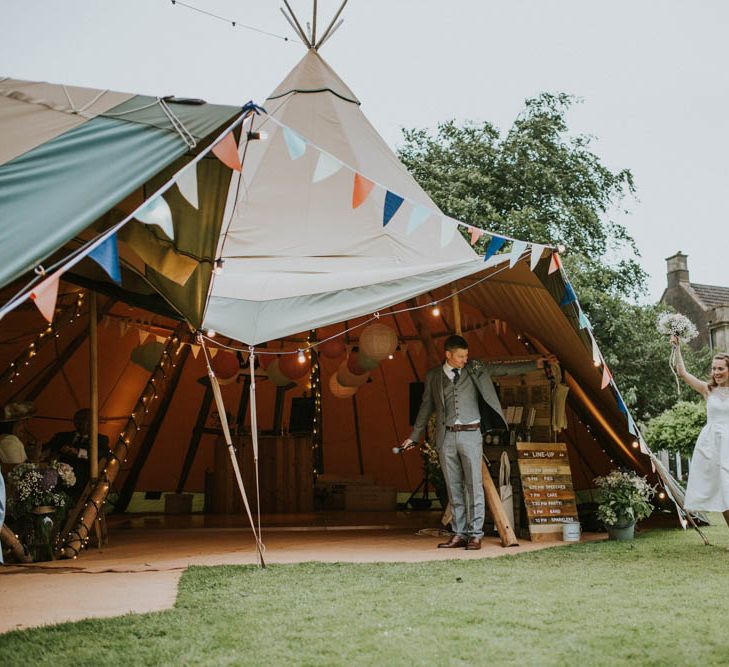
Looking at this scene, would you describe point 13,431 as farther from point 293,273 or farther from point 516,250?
point 516,250

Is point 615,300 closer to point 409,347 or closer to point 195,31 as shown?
point 409,347

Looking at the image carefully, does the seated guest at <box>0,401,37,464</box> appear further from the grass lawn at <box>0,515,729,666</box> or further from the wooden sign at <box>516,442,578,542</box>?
the wooden sign at <box>516,442,578,542</box>

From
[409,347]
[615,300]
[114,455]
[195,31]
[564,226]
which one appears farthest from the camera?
[564,226]

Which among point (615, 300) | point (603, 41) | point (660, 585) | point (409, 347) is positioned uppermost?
point (603, 41)

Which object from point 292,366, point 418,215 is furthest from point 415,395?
point 418,215

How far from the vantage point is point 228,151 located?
11.5 ft

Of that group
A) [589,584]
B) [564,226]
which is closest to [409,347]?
[589,584]

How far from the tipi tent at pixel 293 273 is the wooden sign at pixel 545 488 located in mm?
596

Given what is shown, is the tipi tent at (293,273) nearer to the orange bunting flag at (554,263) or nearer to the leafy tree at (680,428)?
the orange bunting flag at (554,263)

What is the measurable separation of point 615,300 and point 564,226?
2590 millimetres

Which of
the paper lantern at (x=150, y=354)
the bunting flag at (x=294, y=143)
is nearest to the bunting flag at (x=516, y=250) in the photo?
the bunting flag at (x=294, y=143)

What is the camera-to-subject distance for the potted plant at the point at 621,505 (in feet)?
18.6

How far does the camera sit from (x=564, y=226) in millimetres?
16484

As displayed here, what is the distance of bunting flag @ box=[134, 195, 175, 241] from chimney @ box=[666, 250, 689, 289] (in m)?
23.8
